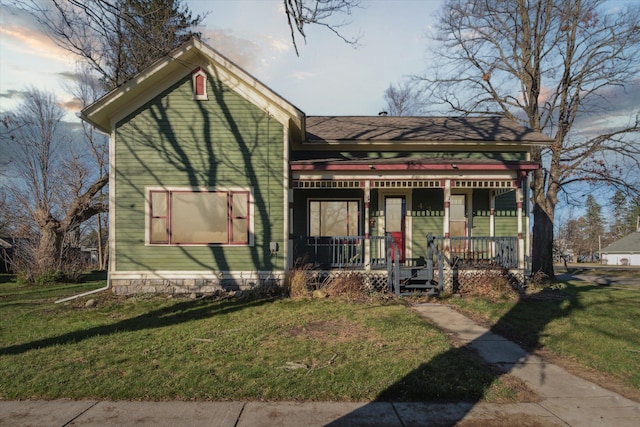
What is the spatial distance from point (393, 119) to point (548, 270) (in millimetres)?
8432

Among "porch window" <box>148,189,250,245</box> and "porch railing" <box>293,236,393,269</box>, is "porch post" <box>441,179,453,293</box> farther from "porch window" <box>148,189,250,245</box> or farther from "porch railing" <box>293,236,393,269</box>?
"porch window" <box>148,189,250,245</box>

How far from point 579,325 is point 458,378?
4.35m

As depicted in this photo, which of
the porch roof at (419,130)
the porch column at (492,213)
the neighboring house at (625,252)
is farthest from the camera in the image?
the neighboring house at (625,252)

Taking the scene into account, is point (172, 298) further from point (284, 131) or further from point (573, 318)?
point (573, 318)

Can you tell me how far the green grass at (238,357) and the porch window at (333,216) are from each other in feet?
15.3

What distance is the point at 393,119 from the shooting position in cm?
1653

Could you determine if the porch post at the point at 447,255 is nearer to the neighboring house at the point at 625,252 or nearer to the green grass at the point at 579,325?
the green grass at the point at 579,325

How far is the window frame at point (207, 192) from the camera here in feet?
36.9

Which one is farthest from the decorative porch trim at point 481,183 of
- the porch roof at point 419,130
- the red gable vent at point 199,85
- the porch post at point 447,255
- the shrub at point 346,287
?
the red gable vent at point 199,85

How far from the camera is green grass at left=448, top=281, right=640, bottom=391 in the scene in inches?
230

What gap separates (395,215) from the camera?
45.4 ft

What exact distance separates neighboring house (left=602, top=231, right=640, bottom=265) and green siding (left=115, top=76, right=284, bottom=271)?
6850 centimetres

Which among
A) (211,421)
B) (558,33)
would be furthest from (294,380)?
(558,33)

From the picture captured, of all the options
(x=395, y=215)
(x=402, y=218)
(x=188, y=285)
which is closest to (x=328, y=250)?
(x=395, y=215)
